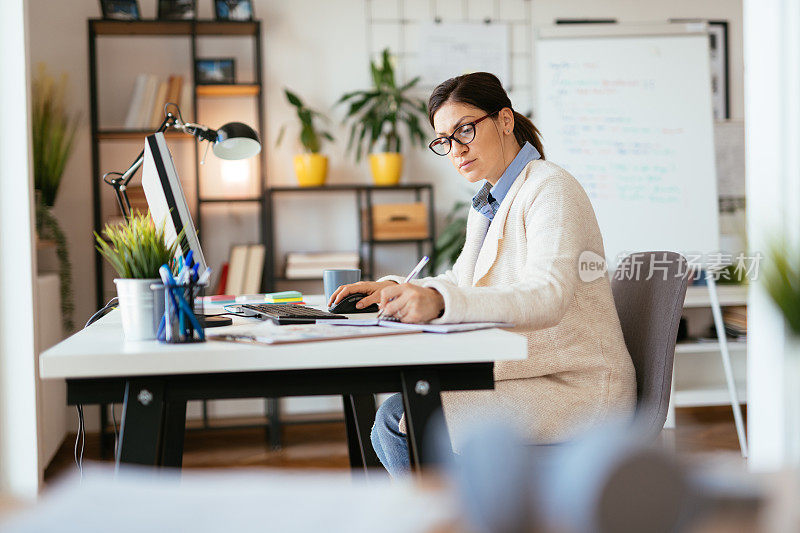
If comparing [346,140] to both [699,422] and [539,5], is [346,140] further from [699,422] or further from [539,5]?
[699,422]

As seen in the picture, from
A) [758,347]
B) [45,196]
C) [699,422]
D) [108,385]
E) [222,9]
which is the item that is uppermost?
[222,9]

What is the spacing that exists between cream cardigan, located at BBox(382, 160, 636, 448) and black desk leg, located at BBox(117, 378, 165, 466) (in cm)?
46

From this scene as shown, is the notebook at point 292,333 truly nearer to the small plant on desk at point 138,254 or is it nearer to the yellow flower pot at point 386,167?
the small plant on desk at point 138,254

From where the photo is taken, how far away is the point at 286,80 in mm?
3818

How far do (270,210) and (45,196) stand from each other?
0.99 m

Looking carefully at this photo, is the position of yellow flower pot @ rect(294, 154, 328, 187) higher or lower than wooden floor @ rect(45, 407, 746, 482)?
higher

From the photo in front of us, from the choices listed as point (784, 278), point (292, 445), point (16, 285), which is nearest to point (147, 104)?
point (16, 285)

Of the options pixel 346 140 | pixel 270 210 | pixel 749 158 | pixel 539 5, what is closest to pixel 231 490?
pixel 749 158

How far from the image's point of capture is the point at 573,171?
10.9 ft

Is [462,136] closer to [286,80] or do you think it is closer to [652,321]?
[652,321]

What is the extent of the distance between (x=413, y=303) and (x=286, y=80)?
288 cm

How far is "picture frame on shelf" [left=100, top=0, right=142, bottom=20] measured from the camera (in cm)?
346

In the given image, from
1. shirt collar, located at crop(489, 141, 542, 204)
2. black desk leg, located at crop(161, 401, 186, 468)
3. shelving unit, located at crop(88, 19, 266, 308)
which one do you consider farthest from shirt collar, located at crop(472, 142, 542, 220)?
shelving unit, located at crop(88, 19, 266, 308)

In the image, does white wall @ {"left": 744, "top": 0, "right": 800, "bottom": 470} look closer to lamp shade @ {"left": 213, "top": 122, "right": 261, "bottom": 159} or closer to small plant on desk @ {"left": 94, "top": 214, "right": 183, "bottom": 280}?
lamp shade @ {"left": 213, "top": 122, "right": 261, "bottom": 159}
